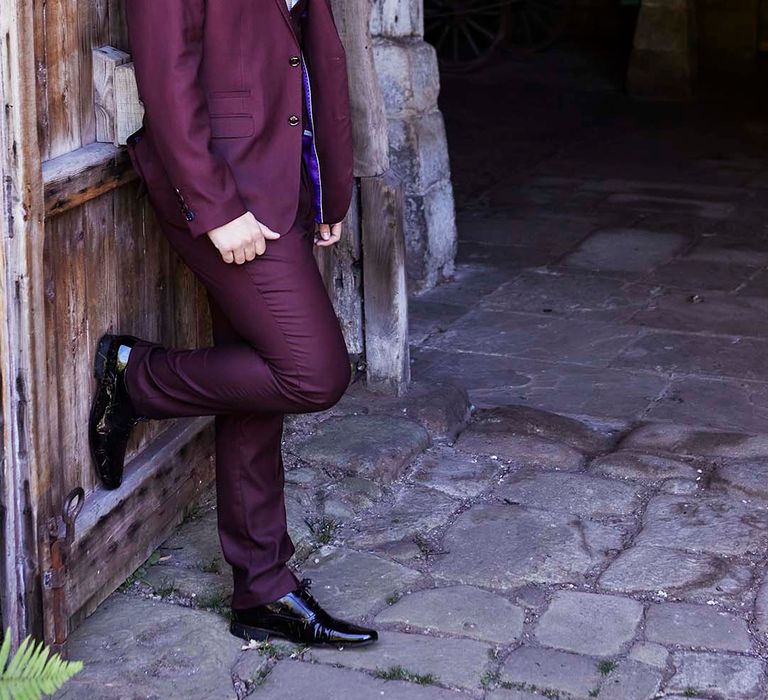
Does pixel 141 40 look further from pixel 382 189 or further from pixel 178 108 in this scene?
Result: pixel 382 189

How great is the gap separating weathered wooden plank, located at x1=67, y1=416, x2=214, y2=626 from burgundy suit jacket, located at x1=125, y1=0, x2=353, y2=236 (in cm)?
73

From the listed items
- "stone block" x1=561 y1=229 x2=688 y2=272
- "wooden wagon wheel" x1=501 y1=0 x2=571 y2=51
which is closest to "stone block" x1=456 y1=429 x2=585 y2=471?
"stone block" x1=561 y1=229 x2=688 y2=272

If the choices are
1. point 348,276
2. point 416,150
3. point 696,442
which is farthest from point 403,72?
point 696,442

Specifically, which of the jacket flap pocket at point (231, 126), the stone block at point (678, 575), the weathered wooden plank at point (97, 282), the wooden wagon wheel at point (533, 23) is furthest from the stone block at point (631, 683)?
the wooden wagon wheel at point (533, 23)

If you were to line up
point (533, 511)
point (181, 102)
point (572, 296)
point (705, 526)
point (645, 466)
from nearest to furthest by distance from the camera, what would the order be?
point (181, 102) → point (705, 526) → point (533, 511) → point (645, 466) → point (572, 296)

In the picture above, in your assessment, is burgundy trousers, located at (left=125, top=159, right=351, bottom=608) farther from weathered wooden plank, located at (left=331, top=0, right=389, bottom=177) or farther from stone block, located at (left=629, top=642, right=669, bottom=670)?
weathered wooden plank, located at (left=331, top=0, right=389, bottom=177)

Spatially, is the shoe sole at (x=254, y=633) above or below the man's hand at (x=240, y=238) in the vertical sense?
below

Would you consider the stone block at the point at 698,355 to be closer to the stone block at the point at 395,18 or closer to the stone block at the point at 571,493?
the stone block at the point at 571,493

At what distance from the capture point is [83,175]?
2990 mm

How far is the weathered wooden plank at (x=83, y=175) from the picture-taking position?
287 centimetres

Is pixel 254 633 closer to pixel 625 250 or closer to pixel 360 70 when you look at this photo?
pixel 360 70

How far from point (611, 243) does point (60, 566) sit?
13.8ft

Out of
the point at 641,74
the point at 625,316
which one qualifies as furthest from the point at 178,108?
the point at 641,74

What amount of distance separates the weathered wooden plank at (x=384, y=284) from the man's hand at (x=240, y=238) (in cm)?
156
